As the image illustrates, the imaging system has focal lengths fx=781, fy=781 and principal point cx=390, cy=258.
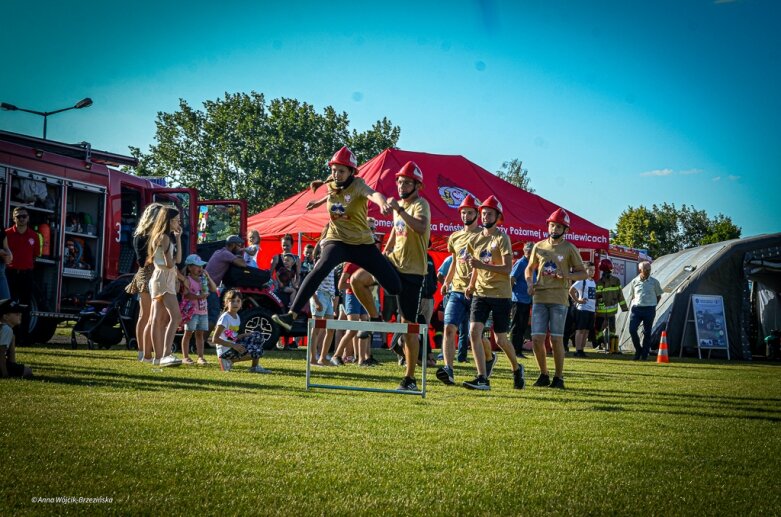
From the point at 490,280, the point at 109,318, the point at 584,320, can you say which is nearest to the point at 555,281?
the point at 490,280

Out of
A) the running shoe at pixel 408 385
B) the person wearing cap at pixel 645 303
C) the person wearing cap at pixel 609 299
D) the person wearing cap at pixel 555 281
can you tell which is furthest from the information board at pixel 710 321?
the running shoe at pixel 408 385

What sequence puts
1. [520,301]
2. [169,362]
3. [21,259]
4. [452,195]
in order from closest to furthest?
[169,362] < [21,259] < [520,301] < [452,195]

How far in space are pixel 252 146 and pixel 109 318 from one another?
40299 mm

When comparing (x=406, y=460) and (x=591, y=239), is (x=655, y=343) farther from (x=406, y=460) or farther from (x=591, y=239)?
(x=406, y=460)

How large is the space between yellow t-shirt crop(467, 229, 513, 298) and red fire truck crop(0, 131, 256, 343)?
6.69 metres

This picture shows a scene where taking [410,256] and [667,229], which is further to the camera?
[667,229]

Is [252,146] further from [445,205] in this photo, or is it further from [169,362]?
[169,362]

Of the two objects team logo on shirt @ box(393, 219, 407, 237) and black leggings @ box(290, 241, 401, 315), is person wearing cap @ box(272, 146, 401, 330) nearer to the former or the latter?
black leggings @ box(290, 241, 401, 315)

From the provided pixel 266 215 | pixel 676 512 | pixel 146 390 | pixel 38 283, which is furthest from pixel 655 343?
pixel 676 512

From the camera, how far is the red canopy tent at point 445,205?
832 inches

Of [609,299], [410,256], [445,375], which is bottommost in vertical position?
[445,375]

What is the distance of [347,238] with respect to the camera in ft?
24.8

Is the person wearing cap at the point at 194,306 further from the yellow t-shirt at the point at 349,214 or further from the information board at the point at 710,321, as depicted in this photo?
the information board at the point at 710,321

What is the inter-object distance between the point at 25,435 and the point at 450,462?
251cm
